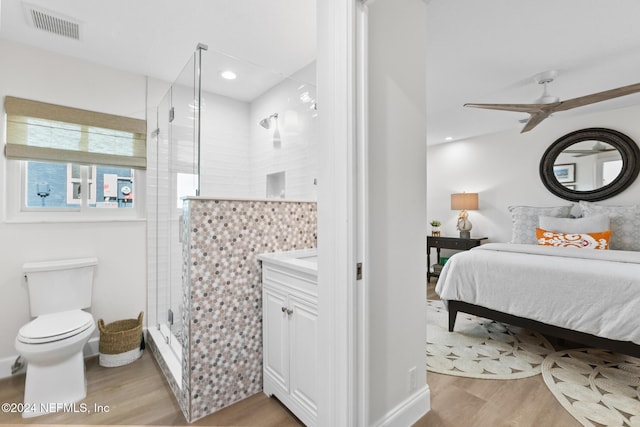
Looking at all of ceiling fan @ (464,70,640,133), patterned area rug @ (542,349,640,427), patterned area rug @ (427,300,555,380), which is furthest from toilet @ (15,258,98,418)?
ceiling fan @ (464,70,640,133)

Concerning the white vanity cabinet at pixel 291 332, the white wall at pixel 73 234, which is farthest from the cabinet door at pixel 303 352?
the white wall at pixel 73 234

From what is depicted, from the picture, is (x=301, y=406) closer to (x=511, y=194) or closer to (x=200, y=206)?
(x=200, y=206)

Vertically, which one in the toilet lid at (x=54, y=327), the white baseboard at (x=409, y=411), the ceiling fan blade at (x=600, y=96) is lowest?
the white baseboard at (x=409, y=411)

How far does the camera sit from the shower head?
2.57 meters

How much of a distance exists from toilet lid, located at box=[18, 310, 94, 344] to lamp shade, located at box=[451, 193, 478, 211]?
15.5ft

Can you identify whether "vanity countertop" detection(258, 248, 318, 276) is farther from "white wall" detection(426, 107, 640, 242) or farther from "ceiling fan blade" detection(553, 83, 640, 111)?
"white wall" detection(426, 107, 640, 242)

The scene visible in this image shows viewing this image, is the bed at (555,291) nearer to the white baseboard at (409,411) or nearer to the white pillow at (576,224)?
the white pillow at (576,224)

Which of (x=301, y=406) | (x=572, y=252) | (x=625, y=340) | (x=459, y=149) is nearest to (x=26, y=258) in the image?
(x=301, y=406)

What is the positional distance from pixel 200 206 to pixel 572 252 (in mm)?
3073

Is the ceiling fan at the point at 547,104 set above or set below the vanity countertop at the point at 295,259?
above

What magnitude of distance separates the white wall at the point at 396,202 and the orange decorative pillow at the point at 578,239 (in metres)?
2.65

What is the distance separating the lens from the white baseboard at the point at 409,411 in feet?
4.68

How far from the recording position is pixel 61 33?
6.98 feet

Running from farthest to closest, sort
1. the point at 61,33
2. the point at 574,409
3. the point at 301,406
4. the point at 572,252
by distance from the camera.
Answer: the point at 572,252 → the point at 61,33 → the point at 574,409 → the point at 301,406
